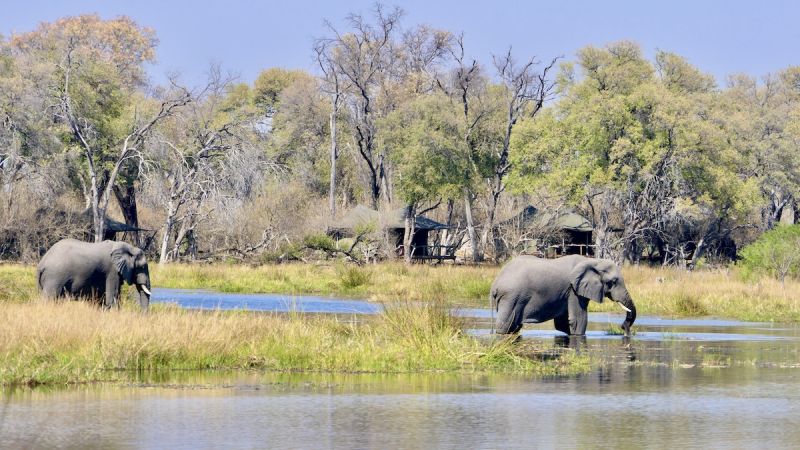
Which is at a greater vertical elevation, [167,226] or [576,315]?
[167,226]

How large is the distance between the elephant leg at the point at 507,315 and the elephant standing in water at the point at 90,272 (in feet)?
23.3

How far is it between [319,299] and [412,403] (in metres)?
22.8

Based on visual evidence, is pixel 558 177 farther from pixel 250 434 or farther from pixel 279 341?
pixel 250 434

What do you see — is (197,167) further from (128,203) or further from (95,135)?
(128,203)

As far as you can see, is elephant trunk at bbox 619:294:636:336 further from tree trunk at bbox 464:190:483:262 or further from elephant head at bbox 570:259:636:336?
tree trunk at bbox 464:190:483:262

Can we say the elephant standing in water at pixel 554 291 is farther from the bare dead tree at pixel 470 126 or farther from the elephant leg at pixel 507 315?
the bare dead tree at pixel 470 126

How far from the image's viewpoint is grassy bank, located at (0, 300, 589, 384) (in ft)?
57.7

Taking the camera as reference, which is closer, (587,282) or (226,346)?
(226,346)

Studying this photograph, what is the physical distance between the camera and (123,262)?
26.8 metres

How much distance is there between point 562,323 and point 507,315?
5.84 feet

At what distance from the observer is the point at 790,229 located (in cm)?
4688

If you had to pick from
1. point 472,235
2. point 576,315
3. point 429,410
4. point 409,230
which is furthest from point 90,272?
point 472,235

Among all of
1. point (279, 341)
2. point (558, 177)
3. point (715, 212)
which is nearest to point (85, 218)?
point (558, 177)

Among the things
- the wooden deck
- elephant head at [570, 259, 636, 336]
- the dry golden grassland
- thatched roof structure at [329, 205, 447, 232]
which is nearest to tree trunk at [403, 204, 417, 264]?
the wooden deck
